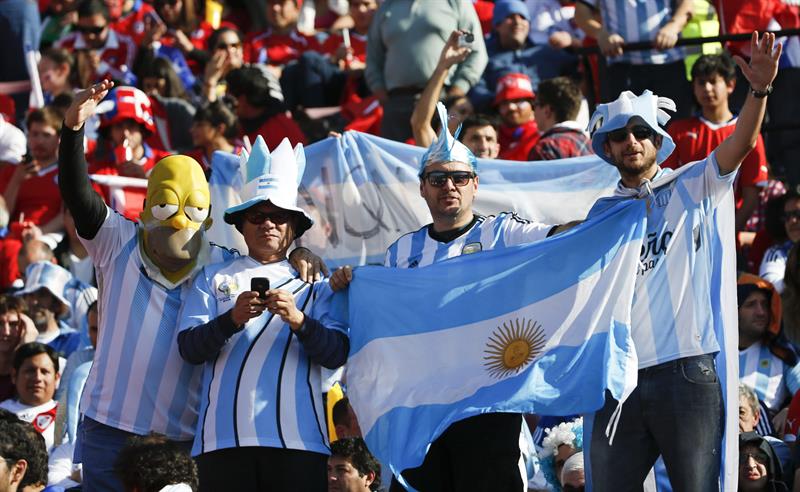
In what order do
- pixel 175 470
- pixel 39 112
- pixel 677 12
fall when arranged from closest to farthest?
pixel 175 470
pixel 677 12
pixel 39 112

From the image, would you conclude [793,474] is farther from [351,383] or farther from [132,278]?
[132,278]

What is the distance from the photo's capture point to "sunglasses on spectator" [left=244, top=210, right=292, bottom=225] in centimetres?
662

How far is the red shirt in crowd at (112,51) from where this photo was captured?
1427cm

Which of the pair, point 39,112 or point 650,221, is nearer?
point 650,221

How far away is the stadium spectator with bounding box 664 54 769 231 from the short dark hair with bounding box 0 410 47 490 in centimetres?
483

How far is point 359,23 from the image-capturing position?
46.2 feet

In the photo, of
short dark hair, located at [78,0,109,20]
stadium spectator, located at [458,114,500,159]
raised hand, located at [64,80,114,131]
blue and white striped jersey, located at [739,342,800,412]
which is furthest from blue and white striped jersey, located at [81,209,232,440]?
short dark hair, located at [78,0,109,20]

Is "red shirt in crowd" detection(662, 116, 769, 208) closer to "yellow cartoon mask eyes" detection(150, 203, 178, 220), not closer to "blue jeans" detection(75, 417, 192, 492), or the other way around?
"yellow cartoon mask eyes" detection(150, 203, 178, 220)

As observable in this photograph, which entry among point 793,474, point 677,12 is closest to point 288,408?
point 793,474

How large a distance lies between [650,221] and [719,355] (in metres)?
0.61

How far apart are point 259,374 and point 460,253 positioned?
0.99 meters

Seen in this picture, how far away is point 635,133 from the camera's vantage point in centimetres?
645

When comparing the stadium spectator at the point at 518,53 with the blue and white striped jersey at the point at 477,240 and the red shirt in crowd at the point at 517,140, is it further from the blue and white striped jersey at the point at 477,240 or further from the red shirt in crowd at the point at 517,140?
the blue and white striped jersey at the point at 477,240

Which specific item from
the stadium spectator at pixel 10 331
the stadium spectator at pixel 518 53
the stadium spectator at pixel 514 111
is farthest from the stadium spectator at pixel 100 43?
the stadium spectator at pixel 10 331
